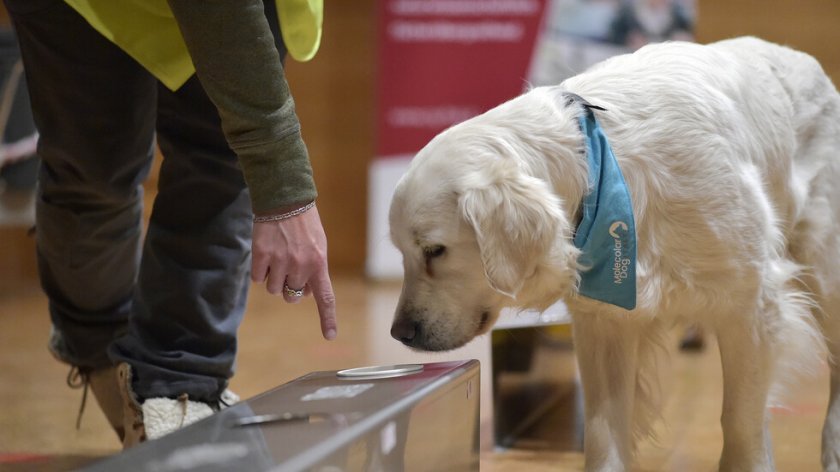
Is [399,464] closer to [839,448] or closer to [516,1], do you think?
[839,448]

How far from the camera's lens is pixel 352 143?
17.5 ft

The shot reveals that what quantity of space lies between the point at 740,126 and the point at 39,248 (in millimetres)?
1315

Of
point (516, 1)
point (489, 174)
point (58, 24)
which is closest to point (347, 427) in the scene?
point (489, 174)

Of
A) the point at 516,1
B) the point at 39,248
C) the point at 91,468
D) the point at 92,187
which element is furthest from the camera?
the point at 516,1

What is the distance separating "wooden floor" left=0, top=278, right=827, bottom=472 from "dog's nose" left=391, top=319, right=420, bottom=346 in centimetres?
43

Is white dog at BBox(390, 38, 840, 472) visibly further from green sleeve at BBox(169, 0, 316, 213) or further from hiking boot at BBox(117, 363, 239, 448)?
hiking boot at BBox(117, 363, 239, 448)

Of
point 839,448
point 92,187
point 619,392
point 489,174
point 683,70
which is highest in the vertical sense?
point 683,70

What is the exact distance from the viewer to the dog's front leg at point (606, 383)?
177 centimetres

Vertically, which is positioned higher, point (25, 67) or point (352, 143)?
point (25, 67)

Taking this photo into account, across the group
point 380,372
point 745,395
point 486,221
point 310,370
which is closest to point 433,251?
point 486,221

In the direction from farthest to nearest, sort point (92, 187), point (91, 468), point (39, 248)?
point (39, 248)
point (92, 187)
point (91, 468)

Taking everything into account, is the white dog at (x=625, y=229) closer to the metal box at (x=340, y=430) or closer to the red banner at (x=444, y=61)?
the metal box at (x=340, y=430)

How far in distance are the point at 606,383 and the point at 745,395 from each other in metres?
0.24

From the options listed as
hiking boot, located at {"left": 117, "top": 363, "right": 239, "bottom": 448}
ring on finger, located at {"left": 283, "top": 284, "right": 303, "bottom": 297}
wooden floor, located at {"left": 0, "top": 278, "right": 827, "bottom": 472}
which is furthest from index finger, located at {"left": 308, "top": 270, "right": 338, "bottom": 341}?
wooden floor, located at {"left": 0, "top": 278, "right": 827, "bottom": 472}
